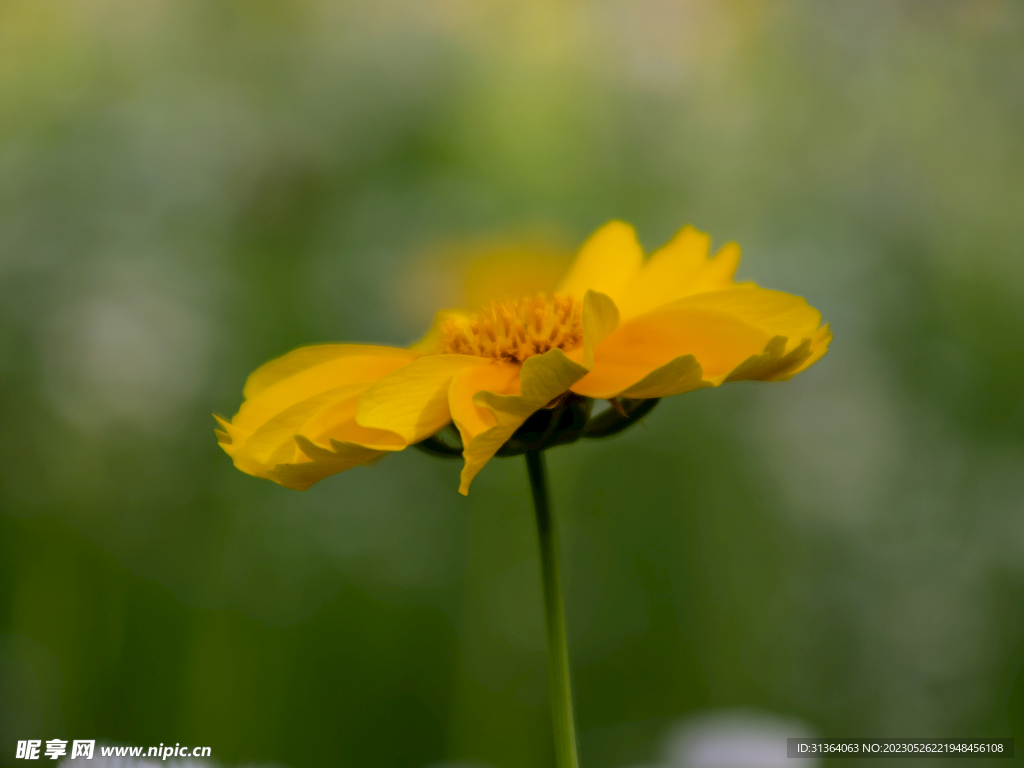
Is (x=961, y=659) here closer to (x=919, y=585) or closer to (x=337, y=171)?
(x=919, y=585)

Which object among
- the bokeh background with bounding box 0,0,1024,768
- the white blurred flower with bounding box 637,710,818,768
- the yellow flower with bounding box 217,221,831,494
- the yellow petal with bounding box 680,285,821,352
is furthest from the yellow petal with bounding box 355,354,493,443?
the bokeh background with bounding box 0,0,1024,768

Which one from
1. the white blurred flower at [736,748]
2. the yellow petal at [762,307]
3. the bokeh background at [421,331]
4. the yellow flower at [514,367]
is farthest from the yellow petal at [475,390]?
the bokeh background at [421,331]

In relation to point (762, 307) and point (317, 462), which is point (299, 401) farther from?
point (762, 307)

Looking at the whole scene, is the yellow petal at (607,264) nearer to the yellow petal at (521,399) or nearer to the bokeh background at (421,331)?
the yellow petal at (521,399)

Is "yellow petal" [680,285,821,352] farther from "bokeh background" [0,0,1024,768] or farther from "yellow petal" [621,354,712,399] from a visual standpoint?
"bokeh background" [0,0,1024,768]

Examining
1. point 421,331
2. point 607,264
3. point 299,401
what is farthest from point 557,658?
point 421,331

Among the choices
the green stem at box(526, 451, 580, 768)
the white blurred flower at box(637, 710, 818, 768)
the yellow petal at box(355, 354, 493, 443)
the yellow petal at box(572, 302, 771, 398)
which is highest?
the yellow petal at box(572, 302, 771, 398)
